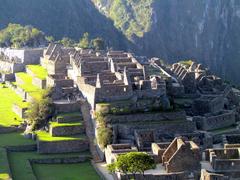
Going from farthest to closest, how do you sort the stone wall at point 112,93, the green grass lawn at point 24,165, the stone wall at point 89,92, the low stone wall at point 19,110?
the low stone wall at point 19,110
the stone wall at point 89,92
the stone wall at point 112,93
the green grass lawn at point 24,165

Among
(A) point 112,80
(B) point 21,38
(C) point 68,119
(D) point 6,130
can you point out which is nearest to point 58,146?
(C) point 68,119

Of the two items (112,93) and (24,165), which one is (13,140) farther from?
(112,93)

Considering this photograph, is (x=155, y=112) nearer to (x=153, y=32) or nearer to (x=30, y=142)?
(x=30, y=142)

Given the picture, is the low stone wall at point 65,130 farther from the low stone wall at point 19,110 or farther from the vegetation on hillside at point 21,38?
the vegetation on hillside at point 21,38

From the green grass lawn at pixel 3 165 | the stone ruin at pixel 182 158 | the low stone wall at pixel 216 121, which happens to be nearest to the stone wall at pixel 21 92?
the green grass lawn at pixel 3 165

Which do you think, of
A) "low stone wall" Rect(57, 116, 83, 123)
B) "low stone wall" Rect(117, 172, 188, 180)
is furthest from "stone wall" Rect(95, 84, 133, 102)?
"low stone wall" Rect(117, 172, 188, 180)

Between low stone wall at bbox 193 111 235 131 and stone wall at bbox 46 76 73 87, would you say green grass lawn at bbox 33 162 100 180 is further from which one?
stone wall at bbox 46 76 73 87
